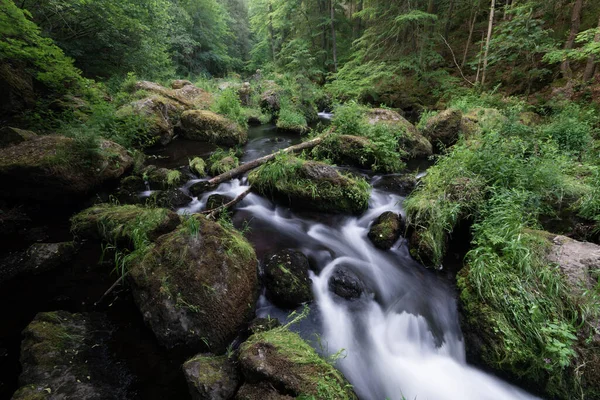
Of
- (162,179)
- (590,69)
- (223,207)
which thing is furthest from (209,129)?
(590,69)

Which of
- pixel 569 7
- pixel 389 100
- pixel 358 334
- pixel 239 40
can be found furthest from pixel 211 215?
pixel 239 40

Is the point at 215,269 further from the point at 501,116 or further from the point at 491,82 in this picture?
the point at 491,82

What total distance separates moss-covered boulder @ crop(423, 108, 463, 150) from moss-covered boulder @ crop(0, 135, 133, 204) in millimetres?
9381

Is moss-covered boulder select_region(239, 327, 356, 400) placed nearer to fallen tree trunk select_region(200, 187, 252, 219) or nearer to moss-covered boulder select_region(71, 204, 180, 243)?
moss-covered boulder select_region(71, 204, 180, 243)

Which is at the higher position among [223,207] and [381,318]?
[223,207]

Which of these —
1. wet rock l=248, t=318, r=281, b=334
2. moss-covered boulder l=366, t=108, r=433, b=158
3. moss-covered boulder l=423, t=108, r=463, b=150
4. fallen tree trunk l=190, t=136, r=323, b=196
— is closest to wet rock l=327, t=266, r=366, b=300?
wet rock l=248, t=318, r=281, b=334

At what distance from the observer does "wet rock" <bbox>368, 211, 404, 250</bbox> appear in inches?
182

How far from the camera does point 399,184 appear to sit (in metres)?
6.42

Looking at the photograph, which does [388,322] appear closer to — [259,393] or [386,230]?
[386,230]

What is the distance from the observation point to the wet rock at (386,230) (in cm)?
463

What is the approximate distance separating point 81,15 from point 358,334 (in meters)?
12.0

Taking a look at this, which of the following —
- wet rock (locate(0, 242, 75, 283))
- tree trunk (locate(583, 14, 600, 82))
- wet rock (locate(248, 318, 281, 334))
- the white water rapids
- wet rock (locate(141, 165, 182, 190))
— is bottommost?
the white water rapids

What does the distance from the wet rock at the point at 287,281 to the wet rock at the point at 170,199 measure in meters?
2.70

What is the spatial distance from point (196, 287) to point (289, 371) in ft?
4.96
